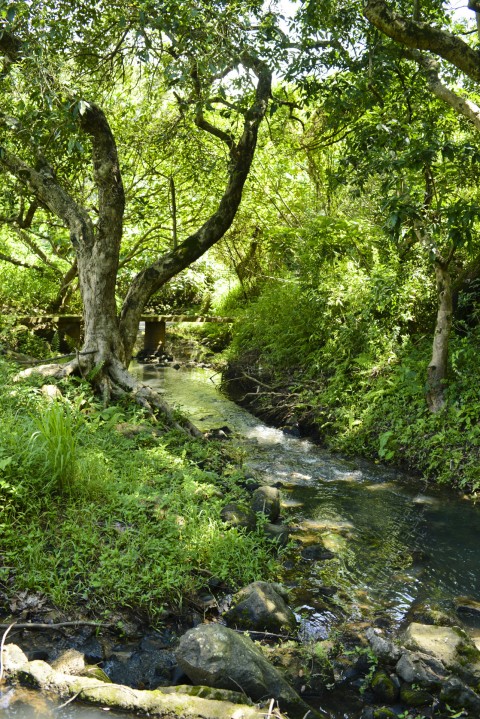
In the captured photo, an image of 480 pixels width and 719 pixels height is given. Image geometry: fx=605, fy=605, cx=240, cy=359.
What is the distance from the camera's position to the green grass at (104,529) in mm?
4508

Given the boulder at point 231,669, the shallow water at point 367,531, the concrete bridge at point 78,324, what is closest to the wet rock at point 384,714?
the boulder at point 231,669

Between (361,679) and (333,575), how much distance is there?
1506 millimetres

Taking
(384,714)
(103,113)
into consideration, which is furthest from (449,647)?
(103,113)

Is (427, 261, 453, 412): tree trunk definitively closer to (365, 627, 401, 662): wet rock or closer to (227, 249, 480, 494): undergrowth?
(227, 249, 480, 494): undergrowth

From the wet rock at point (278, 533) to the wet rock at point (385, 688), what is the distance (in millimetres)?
1969

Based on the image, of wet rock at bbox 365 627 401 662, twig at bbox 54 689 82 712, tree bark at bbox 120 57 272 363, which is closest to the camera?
twig at bbox 54 689 82 712

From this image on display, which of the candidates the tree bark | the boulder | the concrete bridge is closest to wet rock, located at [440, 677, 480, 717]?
the boulder

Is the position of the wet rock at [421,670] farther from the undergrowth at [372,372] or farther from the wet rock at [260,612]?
the undergrowth at [372,372]

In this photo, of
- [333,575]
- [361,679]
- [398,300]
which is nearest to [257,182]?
[398,300]

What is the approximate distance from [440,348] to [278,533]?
423 centimetres

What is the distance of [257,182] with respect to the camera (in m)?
17.3

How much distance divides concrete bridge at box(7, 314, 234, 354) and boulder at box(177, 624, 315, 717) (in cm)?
1263

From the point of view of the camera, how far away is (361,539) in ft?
21.1

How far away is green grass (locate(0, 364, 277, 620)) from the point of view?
4.51m
